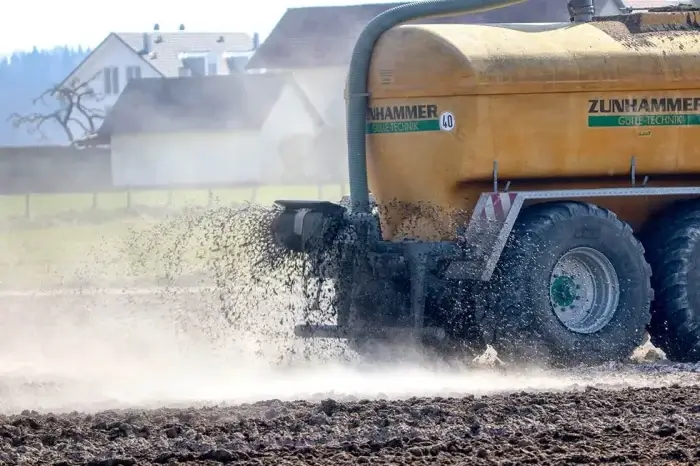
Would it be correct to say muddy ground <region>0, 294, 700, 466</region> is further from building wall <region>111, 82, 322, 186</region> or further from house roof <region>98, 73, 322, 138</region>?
house roof <region>98, 73, 322, 138</region>

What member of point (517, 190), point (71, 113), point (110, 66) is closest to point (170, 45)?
point (110, 66)

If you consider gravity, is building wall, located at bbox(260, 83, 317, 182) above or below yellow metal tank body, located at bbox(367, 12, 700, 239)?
above

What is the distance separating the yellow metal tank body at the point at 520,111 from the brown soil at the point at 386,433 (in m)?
2.49

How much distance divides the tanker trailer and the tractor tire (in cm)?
1

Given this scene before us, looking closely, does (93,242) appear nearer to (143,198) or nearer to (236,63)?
(143,198)

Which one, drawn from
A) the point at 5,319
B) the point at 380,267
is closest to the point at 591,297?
the point at 380,267

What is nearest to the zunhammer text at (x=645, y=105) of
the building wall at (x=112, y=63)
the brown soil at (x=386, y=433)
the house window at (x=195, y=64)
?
the brown soil at (x=386, y=433)

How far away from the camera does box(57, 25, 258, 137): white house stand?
250 ft

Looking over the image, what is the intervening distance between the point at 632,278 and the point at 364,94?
8.78ft

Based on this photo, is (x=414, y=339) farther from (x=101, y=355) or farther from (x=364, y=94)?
(x=101, y=355)

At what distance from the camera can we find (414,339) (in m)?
10.2

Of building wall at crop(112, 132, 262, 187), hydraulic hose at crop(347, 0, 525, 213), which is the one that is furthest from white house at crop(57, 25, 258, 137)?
hydraulic hose at crop(347, 0, 525, 213)

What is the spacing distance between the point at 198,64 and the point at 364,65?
6497cm

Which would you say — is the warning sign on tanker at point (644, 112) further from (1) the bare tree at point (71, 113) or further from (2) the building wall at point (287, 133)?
(1) the bare tree at point (71, 113)
